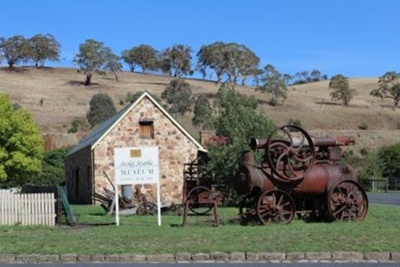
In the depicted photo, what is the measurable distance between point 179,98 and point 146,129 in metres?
55.1

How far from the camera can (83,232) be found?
18406 mm

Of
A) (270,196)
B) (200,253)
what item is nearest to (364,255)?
(200,253)

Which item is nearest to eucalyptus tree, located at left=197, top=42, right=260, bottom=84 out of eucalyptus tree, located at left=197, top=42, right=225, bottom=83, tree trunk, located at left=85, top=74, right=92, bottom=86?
eucalyptus tree, located at left=197, top=42, right=225, bottom=83

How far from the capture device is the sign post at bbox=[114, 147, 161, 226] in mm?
21406

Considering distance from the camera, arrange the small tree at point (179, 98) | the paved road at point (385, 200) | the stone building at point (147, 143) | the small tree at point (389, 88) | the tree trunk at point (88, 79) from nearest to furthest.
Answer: the paved road at point (385, 200), the stone building at point (147, 143), the small tree at point (179, 98), the small tree at point (389, 88), the tree trunk at point (88, 79)

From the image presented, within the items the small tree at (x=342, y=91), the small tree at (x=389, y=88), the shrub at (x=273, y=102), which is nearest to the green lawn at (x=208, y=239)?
the shrub at (x=273, y=102)

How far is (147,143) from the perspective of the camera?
38.6 meters

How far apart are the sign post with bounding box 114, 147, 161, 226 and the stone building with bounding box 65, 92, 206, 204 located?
53.1ft

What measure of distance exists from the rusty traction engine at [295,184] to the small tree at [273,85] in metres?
90.6

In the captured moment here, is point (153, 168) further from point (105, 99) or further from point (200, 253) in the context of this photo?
point (105, 99)

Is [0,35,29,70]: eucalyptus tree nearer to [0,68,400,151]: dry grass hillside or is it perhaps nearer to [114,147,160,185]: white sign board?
[0,68,400,151]: dry grass hillside

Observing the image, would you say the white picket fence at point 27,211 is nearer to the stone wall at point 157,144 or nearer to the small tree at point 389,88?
the stone wall at point 157,144

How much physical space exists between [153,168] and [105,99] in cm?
6417

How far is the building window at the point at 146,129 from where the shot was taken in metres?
38.8
